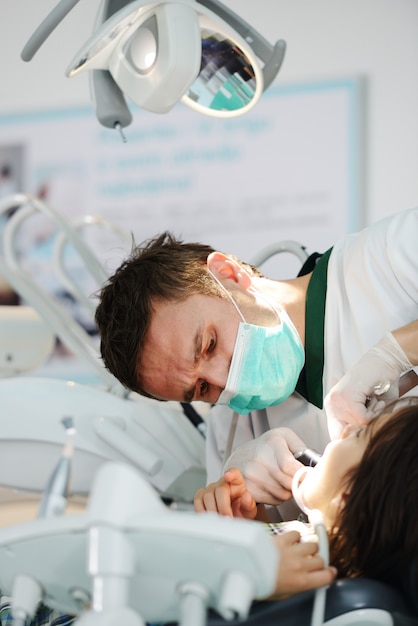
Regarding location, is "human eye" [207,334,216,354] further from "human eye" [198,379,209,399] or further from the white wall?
the white wall

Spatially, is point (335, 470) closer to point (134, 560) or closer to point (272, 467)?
point (272, 467)

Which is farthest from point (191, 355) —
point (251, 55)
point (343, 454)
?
point (251, 55)

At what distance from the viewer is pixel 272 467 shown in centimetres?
143

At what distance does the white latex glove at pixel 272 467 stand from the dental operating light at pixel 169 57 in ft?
2.25

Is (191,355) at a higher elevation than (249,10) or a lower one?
lower

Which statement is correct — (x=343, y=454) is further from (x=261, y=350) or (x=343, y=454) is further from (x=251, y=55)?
(x=251, y=55)

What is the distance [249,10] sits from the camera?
3.53 meters

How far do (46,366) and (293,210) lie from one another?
4.03ft

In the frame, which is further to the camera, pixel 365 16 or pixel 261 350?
pixel 365 16

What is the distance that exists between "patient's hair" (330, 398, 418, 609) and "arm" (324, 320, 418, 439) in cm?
32

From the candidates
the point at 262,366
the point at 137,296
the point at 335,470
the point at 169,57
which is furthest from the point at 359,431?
the point at 169,57

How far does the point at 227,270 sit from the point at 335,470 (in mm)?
676

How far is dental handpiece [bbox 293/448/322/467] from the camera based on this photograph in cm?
139

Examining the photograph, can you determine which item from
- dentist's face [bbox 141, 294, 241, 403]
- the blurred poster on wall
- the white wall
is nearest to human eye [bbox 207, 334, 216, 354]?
dentist's face [bbox 141, 294, 241, 403]
